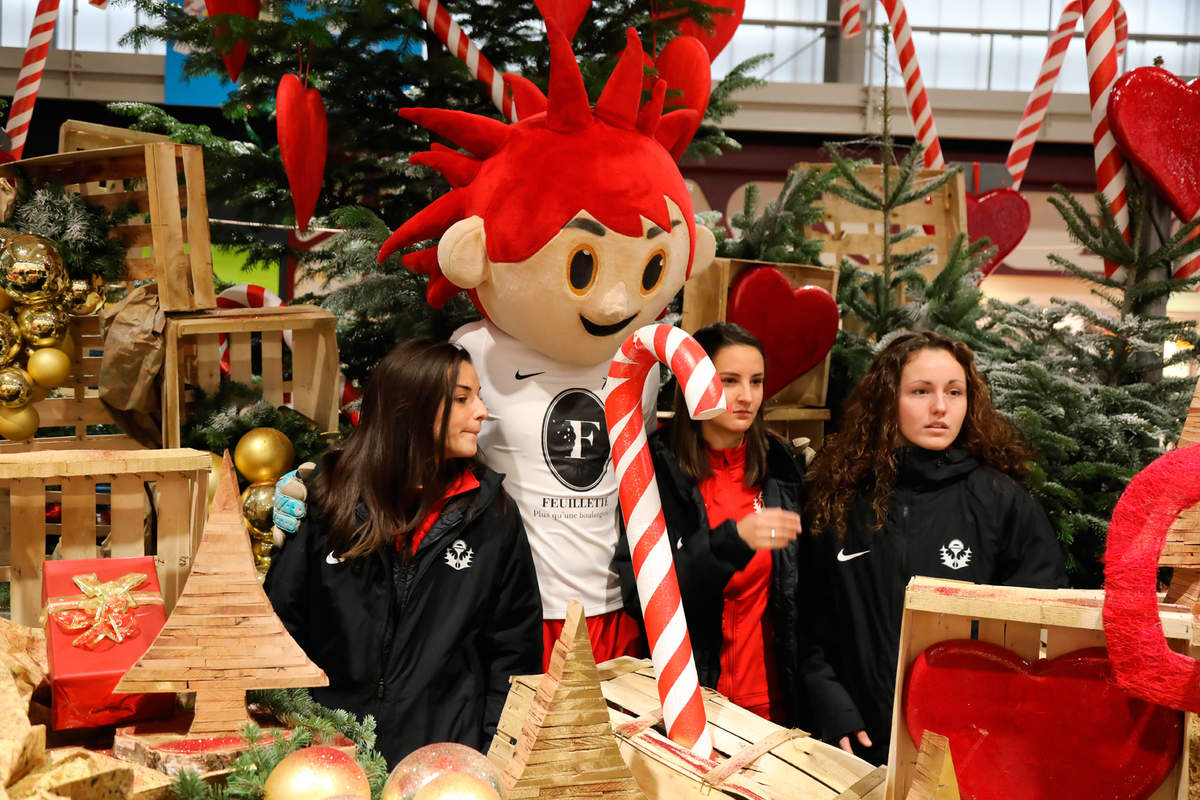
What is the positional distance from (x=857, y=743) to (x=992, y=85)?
940 centimetres

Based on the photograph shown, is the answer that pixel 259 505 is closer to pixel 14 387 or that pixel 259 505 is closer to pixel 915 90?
pixel 14 387

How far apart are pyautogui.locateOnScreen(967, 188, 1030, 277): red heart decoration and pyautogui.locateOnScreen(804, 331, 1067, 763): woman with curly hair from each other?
3.57 meters

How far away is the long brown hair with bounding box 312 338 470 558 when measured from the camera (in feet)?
7.43

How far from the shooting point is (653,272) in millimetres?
2621

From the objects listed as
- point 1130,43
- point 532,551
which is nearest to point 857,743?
point 532,551

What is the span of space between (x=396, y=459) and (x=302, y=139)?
4.25 feet

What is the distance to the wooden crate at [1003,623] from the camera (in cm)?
138

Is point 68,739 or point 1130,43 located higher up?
point 1130,43

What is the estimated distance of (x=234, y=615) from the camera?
4.91ft

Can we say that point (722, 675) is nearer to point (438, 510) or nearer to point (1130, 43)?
point (438, 510)

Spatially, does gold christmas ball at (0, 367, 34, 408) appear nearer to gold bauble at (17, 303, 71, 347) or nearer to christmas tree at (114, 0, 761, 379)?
gold bauble at (17, 303, 71, 347)

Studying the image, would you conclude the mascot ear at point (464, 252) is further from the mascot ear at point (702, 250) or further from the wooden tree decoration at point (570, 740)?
the wooden tree decoration at point (570, 740)

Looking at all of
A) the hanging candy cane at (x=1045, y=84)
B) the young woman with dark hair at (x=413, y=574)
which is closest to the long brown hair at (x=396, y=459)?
the young woman with dark hair at (x=413, y=574)

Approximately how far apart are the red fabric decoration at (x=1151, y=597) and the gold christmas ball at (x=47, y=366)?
2779 millimetres
